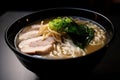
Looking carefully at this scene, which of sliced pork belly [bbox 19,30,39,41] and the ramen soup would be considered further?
sliced pork belly [bbox 19,30,39,41]

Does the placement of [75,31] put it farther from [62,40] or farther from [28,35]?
[28,35]

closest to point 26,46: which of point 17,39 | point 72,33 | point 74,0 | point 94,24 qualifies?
point 17,39

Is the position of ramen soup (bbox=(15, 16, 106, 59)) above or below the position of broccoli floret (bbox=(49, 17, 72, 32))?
below

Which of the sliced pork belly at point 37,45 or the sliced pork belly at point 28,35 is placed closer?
the sliced pork belly at point 37,45

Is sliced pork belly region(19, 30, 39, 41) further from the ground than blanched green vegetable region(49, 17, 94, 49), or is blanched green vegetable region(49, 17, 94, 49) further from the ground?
sliced pork belly region(19, 30, 39, 41)

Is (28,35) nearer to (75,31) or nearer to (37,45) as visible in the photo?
(37,45)

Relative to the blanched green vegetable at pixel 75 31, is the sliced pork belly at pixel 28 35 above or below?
above

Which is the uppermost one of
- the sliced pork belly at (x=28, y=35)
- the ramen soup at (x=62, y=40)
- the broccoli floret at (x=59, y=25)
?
the sliced pork belly at (x=28, y=35)

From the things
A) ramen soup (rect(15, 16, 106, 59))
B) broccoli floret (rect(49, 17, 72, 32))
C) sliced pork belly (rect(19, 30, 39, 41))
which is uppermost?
sliced pork belly (rect(19, 30, 39, 41))

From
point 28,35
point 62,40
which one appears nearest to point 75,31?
point 62,40
